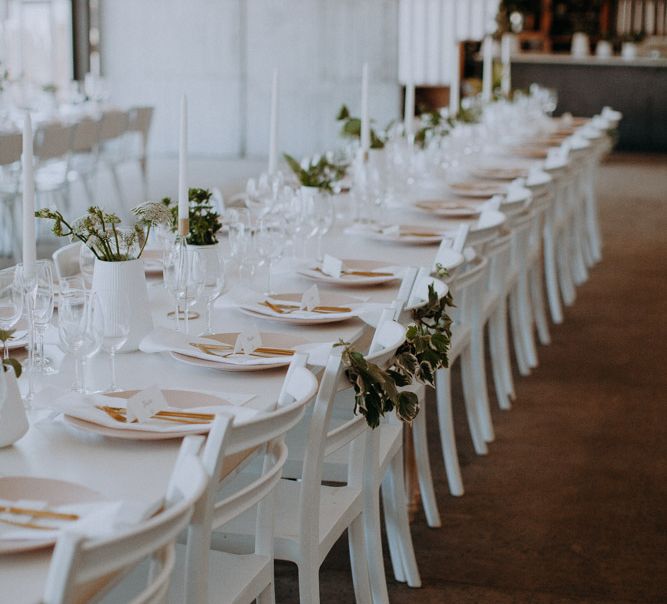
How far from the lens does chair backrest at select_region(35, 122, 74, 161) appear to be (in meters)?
7.29

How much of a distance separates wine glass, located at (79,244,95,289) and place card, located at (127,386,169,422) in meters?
0.56

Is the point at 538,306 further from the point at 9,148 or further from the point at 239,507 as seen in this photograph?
the point at 239,507

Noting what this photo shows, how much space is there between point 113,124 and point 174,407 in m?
7.22

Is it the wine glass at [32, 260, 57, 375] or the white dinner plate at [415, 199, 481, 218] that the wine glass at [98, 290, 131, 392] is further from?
the white dinner plate at [415, 199, 481, 218]

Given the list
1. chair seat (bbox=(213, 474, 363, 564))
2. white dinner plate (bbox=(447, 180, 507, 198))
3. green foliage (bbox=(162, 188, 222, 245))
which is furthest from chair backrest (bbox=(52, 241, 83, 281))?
white dinner plate (bbox=(447, 180, 507, 198))

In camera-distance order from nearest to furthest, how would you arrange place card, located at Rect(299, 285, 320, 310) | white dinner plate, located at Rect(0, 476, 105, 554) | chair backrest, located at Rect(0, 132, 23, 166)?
1. white dinner plate, located at Rect(0, 476, 105, 554)
2. place card, located at Rect(299, 285, 320, 310)
3. chair backrest, located at Rect(0, 132, 23, 166)

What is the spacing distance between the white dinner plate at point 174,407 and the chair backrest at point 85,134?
20.1 ft

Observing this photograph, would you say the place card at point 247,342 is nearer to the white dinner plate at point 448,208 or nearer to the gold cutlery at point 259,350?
→ the gold cutlery at point 259,350

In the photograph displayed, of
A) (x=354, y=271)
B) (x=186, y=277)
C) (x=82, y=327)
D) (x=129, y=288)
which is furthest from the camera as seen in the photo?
(x=354, y=271)

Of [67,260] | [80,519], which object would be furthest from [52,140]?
[80,519]

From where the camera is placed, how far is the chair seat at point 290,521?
2254mm

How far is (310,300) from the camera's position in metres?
2.88

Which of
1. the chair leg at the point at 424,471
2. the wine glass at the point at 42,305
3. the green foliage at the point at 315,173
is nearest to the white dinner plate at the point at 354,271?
the chair leg at the point at 424,471

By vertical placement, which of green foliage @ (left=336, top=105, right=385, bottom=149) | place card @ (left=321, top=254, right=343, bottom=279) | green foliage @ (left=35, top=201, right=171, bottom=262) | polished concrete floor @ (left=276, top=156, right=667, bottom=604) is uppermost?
green foliage @ (left=336, top=105, right=385, bottom=149)
